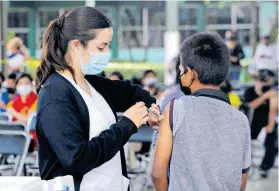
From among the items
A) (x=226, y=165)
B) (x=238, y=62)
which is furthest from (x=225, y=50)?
(x=238, y=62)

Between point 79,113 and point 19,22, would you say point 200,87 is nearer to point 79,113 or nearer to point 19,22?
point 79,113

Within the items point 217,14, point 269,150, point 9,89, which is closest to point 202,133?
point 269,150

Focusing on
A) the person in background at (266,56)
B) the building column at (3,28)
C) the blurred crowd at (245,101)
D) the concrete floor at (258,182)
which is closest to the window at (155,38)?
the person in background at (266,56)

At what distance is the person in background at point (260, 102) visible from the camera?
30.6 feet

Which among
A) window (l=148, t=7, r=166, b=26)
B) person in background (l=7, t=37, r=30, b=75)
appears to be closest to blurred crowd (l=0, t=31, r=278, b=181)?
person in background (l=7, t=37, r=30, b=75)

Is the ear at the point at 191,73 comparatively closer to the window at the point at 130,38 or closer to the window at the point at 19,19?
the window at the point at 130,38

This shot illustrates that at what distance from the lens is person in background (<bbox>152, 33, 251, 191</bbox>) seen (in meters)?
2.86

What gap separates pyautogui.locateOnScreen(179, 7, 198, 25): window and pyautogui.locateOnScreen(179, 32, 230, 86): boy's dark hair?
17.8 meters

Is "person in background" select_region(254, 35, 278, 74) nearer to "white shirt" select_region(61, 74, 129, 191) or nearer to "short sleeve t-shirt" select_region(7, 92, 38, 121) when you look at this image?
"short sleeve t-shirt" select_region(7, 92, 38, 121)

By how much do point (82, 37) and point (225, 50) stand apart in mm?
633

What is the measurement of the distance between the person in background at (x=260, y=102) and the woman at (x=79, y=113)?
21.6 ft

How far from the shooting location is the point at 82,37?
272 centimetres

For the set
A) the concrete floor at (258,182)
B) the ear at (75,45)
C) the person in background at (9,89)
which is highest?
the ear at (75,45)

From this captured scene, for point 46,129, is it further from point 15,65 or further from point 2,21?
point 2,21
